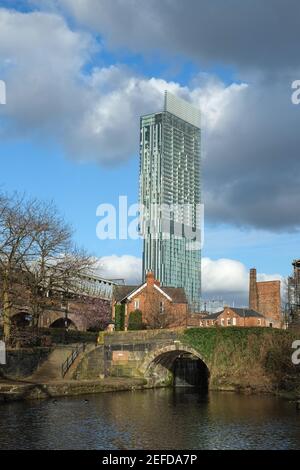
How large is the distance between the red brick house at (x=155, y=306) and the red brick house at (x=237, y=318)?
1240 cm

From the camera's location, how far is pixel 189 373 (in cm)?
5181

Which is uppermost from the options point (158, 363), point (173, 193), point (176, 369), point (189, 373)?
point (173, 193)

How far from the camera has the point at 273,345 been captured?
134 feet

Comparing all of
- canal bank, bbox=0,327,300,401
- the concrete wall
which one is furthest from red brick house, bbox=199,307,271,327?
the concrete wall

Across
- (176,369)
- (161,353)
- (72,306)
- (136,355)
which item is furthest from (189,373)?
(72,306)

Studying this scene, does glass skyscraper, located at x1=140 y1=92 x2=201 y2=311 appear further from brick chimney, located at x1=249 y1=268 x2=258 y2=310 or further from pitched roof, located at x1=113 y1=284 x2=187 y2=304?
pitched roof, located at x1=113 y1=284 x2=187 y2=304

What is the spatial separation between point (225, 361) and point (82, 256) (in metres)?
13.7

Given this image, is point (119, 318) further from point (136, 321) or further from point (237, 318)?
point (237, 318)

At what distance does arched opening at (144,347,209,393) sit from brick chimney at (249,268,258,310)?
128 feet

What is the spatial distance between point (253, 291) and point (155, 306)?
2713cm

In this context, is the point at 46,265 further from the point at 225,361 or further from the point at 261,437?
Answer: the point at 261,437

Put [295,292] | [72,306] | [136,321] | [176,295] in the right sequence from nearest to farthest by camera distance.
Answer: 1. [72,306]
2. [295,292]
3. [136,321]
4. [176,295]

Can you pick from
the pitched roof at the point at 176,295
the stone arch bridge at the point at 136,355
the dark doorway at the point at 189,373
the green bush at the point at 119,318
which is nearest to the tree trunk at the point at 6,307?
the stone arch bridge at the point at 136,355

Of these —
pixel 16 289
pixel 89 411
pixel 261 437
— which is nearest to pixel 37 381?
pixel 16 289
